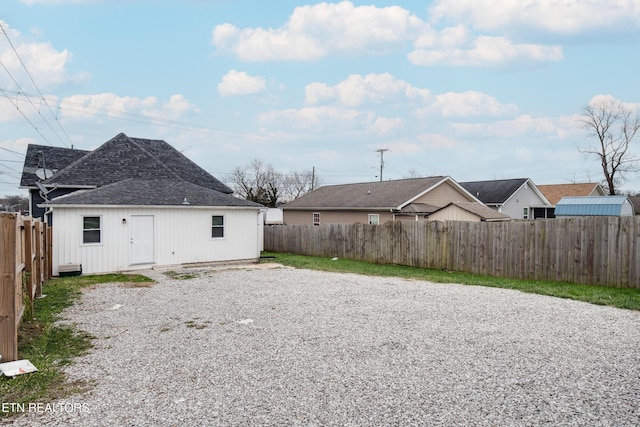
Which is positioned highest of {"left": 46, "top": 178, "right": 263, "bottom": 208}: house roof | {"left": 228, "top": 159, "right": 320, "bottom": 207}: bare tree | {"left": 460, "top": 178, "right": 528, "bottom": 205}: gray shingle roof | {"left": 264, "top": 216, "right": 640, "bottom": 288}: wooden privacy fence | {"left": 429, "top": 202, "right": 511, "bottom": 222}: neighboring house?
{"left": 228, "top": 159, "right": 320, "bottom": 207}: bare tree

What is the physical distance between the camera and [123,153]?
847 inches

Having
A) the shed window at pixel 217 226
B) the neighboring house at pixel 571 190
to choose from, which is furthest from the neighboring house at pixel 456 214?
the neighboring house at pixel 571 190

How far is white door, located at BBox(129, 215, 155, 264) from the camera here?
52.0ft

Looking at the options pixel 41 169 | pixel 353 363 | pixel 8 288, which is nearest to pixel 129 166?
pixel 41 169

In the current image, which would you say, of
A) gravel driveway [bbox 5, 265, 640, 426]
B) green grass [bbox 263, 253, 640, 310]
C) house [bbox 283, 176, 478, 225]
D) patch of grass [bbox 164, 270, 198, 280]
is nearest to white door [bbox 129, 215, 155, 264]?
patch of grass [bbox 164, 270, 198, 280]

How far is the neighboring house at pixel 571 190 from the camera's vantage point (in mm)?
38669

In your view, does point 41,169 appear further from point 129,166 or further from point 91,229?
point 91,229

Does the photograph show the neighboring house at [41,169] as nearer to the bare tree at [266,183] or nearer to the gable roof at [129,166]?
the gable roof at [129,166]

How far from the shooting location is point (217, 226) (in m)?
18.1

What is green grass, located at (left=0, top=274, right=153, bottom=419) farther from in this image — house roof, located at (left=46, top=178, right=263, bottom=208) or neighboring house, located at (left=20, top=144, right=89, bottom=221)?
neighboring house, located at (left=20, top=144, right=89, bottom=221)

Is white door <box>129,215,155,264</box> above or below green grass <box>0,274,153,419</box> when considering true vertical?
above

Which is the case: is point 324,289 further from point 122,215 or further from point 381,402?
point 122,215

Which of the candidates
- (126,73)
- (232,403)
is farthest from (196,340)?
(126,73)

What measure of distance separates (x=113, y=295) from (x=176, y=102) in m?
16.3
